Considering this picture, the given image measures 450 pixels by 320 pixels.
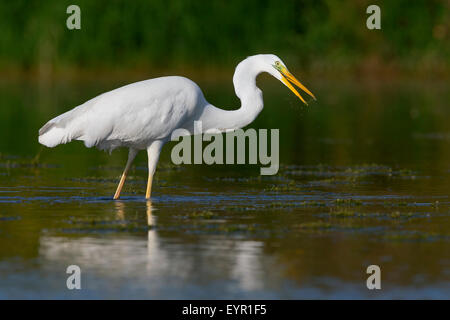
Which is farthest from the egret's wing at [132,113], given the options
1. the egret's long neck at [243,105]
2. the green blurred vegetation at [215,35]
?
the green blurred vegetation at [215,35]

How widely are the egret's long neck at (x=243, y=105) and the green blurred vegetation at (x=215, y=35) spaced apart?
115 ft

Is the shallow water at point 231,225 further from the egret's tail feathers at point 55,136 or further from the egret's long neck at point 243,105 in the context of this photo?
the egret's long neck at point 243,105

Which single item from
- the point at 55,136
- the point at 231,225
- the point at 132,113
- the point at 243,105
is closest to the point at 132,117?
the point at 132,113

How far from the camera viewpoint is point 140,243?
32.3ft

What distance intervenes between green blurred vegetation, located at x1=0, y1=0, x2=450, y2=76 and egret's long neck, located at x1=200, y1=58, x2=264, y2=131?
3516 cm

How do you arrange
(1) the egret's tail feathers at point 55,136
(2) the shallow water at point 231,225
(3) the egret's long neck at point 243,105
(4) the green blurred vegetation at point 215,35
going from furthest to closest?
(4) the green blurred vegetation at point 215,35 < (3) the egret's long neck at point 243,105 < (1) the egret's tail feathers at point 55,136 < (2) the shallow water at point 231,225

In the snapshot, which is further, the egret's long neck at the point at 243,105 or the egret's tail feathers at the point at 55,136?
the egret's long neck at the point at 243,105

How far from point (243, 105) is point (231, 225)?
2844mm

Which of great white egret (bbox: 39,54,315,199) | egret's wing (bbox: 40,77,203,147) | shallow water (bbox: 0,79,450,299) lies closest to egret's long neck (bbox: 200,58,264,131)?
great white egret (bbox: 39,54,315,199)

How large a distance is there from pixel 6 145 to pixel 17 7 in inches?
1231

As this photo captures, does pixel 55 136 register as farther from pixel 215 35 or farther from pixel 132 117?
pixel 215 35

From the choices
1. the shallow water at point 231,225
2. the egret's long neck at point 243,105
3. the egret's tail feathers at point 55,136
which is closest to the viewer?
the shallow water at point 231,225

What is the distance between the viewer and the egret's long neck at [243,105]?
13.3 m

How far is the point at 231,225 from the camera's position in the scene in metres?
10.9
